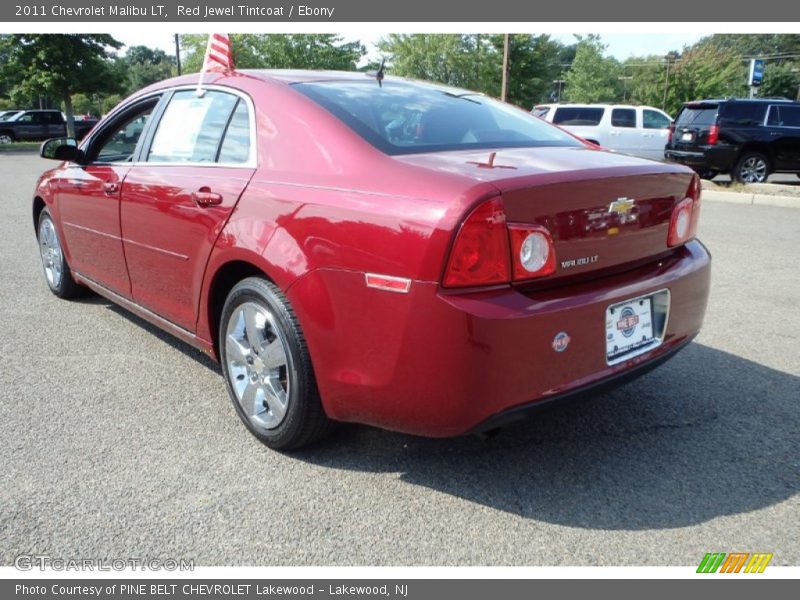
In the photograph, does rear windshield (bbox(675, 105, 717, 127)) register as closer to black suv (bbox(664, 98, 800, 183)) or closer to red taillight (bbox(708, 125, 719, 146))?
black suv (bbox(664, 98, 800, 183))

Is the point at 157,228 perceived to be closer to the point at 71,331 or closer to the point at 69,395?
the point at 69,395

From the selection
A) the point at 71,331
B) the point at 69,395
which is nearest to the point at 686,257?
the point at 69,395

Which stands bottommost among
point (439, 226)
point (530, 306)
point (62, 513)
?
point (62, 513)

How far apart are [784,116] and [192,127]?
13.9 m

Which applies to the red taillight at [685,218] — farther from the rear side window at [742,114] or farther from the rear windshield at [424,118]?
the rear side window at [742,114]

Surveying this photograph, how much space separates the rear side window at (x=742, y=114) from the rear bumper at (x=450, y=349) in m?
12.8

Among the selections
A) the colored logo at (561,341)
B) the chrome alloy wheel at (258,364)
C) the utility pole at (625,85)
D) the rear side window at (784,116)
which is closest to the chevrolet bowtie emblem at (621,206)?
the colored logo at (561,341)

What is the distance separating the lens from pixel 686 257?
9.58 feet

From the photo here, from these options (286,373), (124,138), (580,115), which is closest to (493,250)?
(286,373)

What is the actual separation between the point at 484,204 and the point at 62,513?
6.11ft

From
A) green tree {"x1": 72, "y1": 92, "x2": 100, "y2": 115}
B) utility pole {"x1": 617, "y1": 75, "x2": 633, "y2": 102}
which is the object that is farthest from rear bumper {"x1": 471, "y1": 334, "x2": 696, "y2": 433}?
green tree {"x1": 72, "y1": 92, "x2": 100, "y2": 115}

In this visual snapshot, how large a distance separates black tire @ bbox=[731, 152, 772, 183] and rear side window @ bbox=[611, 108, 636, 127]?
4.43 m

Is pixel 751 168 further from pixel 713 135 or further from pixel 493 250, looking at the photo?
pixel 493 250

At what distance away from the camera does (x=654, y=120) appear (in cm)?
1802
